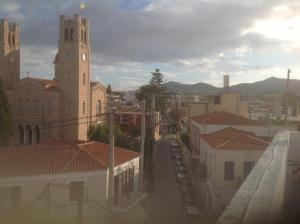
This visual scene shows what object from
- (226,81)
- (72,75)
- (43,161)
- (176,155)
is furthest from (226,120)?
(72,75)

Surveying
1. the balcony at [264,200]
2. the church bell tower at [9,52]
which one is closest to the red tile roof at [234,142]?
the balcony at [264,200]

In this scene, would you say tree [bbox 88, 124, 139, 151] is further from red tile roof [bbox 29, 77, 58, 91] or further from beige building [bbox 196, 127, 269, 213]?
beige building [bbox 196, 127, 269, 213]

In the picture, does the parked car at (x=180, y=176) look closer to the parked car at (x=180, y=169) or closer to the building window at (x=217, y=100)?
the parked car at (x=180, y=169)

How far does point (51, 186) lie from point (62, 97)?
28891 millimetres

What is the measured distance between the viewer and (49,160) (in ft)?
53.6

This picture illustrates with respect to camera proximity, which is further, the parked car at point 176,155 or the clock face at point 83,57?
the clock face at point 83,57

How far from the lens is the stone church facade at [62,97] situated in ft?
139

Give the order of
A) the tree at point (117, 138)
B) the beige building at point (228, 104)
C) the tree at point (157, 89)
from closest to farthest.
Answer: the tree at point (117, 138)
the beige building at point (228, 104)
the tree at point (157, 89)

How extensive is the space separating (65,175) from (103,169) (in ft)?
5.13

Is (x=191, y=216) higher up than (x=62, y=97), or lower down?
lower down

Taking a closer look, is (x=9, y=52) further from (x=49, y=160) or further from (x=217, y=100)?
(x=49, y=160)

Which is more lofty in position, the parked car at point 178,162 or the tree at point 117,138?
the tree at point 117,138

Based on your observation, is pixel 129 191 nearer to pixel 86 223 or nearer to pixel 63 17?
pixel 86 223

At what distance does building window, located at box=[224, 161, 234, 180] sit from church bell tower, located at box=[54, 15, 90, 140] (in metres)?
26.0
